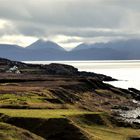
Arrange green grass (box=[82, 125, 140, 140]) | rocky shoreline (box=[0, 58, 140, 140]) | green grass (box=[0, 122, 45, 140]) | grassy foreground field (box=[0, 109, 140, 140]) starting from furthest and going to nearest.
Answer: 1. rocky shoreline (box=[0, 58, 140, 140])
2. green grass (box=[82, 125, 140, 140])
3. grassy foreground field (box=[0, 109, 140, 140])
4. green grass (box=[0, 122, 45, 140])

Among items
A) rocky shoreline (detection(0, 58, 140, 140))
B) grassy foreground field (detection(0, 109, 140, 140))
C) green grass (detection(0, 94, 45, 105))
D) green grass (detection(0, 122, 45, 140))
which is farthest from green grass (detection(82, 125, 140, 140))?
green grass (detection(0, 94, 45, 105))

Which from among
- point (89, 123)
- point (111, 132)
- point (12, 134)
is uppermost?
point (12, 134)

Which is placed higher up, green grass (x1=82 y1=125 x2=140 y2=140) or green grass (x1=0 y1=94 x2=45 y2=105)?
green grass (x1=0 y1=94 x2=45 y2=105)

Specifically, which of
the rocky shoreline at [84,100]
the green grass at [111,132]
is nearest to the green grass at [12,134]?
the rocky shoreline at [84,100]

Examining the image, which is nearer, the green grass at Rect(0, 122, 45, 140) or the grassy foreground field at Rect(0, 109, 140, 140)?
the green grass at Rect(0, 122, 45, 140)

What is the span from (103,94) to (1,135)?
85.9m

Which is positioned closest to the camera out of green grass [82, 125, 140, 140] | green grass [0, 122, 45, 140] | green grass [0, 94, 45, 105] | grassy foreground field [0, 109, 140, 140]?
green grass [0, 122, 45, 140]

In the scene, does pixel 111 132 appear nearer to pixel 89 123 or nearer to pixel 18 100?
pixel 89 123

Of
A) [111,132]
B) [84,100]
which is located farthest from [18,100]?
[84,100]

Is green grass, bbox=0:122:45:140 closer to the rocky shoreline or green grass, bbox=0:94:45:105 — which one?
the rocky shoreline

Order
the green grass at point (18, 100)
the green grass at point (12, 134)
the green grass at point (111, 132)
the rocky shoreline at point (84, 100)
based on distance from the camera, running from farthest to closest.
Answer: the green grass at point (18, 100) → the rocky shoreline at point (84, 100) → the green grass at point (111, 132) → the green grass at point (12, 134)

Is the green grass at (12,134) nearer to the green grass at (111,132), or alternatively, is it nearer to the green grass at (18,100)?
the green grass at (111,132)

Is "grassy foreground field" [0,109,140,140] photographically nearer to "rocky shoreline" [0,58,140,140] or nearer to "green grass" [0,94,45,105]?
"rocky shoreline" [0,58,140,140]

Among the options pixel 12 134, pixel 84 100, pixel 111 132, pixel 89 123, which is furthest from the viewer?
pixel 84 100
